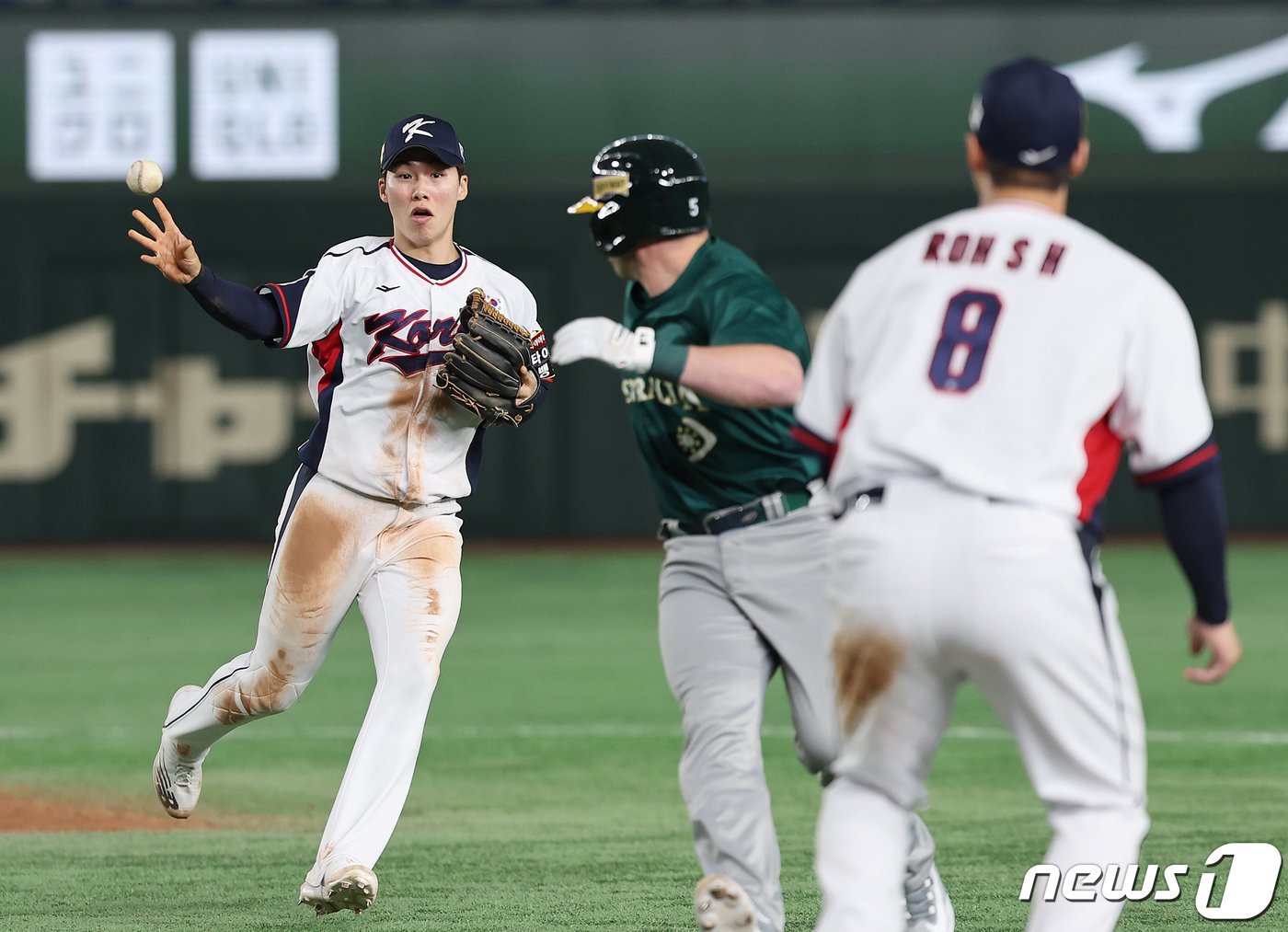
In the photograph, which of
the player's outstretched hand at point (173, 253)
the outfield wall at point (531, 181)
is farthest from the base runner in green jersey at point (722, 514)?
the outfield wall at point (531, 181)

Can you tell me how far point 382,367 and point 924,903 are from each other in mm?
2125

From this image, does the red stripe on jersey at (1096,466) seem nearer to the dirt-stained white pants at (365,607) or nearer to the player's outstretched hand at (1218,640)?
the player's outstretched hand at (1218,640)

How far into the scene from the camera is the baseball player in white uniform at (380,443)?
551 centimetres

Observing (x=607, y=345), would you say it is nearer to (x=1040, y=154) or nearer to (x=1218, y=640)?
(x=1040, y=154)

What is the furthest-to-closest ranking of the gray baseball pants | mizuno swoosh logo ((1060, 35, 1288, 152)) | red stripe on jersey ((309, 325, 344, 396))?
1. mizuno swoosh logo ((1060, 35, 1288, 152))
2. red stripe on jersey ((309, 325, 344, 396))
3. the gray baseball pants

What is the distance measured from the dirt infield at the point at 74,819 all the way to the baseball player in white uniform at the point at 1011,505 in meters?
3.93

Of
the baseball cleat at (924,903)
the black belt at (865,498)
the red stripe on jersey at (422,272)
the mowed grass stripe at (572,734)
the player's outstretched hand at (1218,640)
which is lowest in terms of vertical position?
the mowed grass stripe at (572,734)

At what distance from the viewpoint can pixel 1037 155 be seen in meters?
3.64

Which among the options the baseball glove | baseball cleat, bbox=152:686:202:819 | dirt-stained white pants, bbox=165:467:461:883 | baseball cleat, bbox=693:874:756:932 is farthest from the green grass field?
the baseball glove

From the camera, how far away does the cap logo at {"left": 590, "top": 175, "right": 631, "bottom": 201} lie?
4832mm

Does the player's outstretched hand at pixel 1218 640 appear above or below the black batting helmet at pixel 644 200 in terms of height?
below

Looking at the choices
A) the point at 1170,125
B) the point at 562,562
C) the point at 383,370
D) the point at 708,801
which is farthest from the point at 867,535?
the point at 1170,125

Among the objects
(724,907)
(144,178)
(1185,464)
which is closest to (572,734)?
(144,178)

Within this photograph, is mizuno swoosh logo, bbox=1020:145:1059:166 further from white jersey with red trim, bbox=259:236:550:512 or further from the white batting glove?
white jersey with red trim, bbox=259:236:550:512
